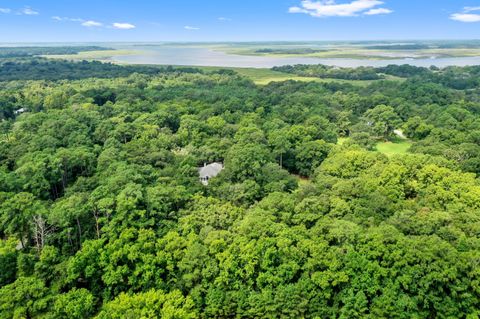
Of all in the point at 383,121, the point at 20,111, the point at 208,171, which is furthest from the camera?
the point at 20,111

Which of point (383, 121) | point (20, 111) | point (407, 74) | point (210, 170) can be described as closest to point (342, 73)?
point (407, 74)

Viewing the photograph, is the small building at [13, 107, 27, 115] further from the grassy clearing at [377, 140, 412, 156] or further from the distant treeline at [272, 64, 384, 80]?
the distant treeline at [272, 64, 384, 80]

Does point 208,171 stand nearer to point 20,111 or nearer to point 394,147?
point 394,147

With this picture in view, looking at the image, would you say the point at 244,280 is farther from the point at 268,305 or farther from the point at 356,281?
the point at 356,281

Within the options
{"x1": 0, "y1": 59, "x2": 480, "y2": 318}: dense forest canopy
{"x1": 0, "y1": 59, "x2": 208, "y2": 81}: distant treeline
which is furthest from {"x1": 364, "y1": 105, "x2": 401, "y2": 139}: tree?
{"x1": 0, "y1": 59, "x2": 208, "y2": 81}: distant treeline

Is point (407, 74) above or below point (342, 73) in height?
below

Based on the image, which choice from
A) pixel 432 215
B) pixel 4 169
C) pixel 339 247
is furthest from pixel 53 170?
pixel 432 215

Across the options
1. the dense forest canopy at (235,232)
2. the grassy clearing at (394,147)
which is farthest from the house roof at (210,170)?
the grassy clearing at (394,147)
